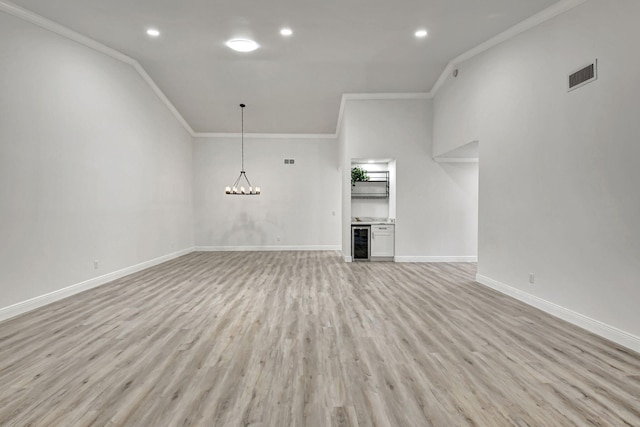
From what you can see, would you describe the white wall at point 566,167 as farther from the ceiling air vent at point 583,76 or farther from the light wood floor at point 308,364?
the light wood floor at point 308,364

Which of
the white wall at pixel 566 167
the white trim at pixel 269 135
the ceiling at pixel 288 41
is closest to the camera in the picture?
the white wall at pixel 566 167

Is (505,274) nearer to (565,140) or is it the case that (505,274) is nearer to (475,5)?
(565,140)

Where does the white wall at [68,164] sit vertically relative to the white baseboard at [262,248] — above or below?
above

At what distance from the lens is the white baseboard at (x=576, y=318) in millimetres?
2883

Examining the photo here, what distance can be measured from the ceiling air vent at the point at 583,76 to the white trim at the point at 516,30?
0.77 meters

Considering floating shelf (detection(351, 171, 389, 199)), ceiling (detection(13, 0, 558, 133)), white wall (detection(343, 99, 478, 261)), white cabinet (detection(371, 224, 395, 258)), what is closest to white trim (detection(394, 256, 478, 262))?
white wall (detection(343, 99, 478, 261))

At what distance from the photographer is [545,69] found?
3967 mm

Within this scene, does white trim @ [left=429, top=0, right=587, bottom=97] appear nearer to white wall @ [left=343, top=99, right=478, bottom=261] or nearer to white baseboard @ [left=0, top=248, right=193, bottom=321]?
white wall @ [left=343, top=99, right=478, bottom=261]

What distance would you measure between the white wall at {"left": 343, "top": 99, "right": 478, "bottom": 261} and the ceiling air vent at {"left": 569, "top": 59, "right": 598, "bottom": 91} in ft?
12.2

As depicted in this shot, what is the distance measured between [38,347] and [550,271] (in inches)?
221

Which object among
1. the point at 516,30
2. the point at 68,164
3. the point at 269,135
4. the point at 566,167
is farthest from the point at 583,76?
the point at 269,135

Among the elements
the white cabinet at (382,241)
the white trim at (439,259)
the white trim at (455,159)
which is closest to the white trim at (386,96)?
the white trim at (455,159)

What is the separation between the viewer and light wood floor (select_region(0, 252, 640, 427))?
1.92m

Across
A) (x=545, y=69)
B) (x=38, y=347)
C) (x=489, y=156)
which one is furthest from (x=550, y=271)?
(x=38, y=347)
